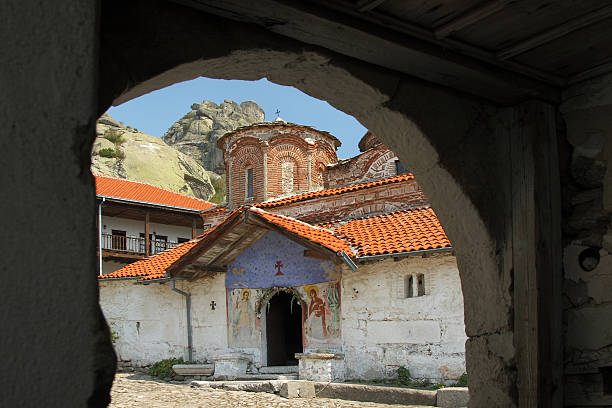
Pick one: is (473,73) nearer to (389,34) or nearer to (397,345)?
(389,34)

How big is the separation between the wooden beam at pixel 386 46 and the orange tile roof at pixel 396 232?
7.05 meters

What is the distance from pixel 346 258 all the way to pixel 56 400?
9.59 metres

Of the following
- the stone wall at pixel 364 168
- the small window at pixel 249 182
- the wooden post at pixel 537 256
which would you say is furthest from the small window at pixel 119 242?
the wooden post at pixel 537 256

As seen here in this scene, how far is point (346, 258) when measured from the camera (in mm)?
10797

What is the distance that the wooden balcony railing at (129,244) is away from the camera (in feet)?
77.2

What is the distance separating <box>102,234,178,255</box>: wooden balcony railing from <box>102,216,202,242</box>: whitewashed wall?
519mm

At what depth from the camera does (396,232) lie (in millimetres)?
11820

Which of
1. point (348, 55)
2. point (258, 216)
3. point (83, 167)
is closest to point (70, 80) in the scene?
point (83, 167)

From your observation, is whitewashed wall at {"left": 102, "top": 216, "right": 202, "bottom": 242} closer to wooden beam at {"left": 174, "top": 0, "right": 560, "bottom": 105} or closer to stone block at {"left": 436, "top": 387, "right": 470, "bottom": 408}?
stone block at {"left": 436, "top": 387, "right": 470, "bottom": 408}

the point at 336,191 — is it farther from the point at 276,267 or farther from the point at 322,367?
the point at 322,367

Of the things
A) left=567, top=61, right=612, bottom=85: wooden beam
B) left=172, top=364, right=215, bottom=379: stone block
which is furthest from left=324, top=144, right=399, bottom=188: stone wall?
left=567, top=61, right=612, bottom=85: wooden beam

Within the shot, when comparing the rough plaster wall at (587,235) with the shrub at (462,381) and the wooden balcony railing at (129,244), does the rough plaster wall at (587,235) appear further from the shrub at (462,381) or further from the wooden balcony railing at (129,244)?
the wooden balcony railing at (129,244)

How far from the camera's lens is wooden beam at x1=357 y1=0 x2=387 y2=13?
2.10m

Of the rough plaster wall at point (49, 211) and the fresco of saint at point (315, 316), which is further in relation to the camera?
the fresco of saint at point (315, 316)
